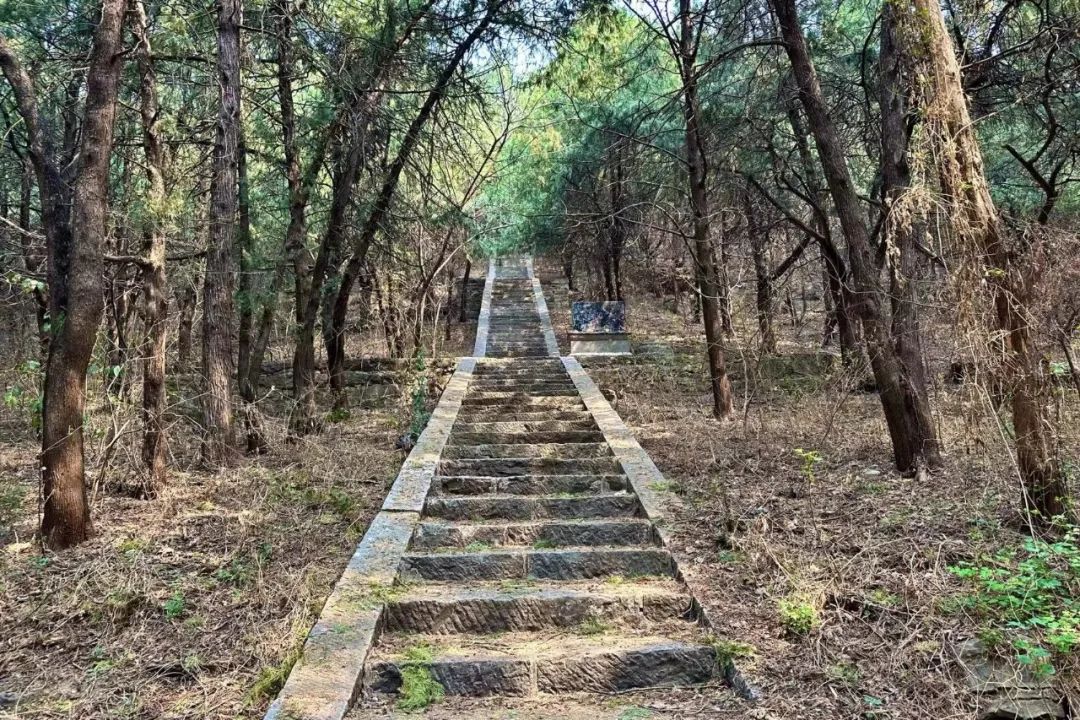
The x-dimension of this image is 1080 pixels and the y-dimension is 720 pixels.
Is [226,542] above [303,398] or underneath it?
underneath

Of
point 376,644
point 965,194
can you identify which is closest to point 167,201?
point 376,644

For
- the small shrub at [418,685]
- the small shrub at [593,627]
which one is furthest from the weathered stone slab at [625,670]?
the small shrub at [418,685]

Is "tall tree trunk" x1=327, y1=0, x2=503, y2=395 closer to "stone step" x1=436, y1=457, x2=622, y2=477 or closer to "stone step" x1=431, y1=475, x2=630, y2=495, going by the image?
"stone step" x1=436, y1=457, x2=622, y2=477

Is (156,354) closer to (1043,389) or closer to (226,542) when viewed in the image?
(226,542)

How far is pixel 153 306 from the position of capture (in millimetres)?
6598

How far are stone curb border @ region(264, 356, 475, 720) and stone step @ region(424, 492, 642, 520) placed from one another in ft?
0.80

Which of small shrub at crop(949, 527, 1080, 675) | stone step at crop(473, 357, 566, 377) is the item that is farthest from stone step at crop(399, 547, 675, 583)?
stone step at crop(473, 357, 566, 377)

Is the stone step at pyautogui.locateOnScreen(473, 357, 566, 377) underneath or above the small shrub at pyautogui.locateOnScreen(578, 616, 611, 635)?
above

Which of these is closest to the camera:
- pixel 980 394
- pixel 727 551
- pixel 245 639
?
pixel 245 639

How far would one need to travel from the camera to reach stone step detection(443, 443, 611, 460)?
704 cm

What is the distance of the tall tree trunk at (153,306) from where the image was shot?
6473mm

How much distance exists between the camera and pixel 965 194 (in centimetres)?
410

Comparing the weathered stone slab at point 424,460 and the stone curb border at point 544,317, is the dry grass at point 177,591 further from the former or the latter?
the stone curb border at point 544,317

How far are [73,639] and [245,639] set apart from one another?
39.4 inches
